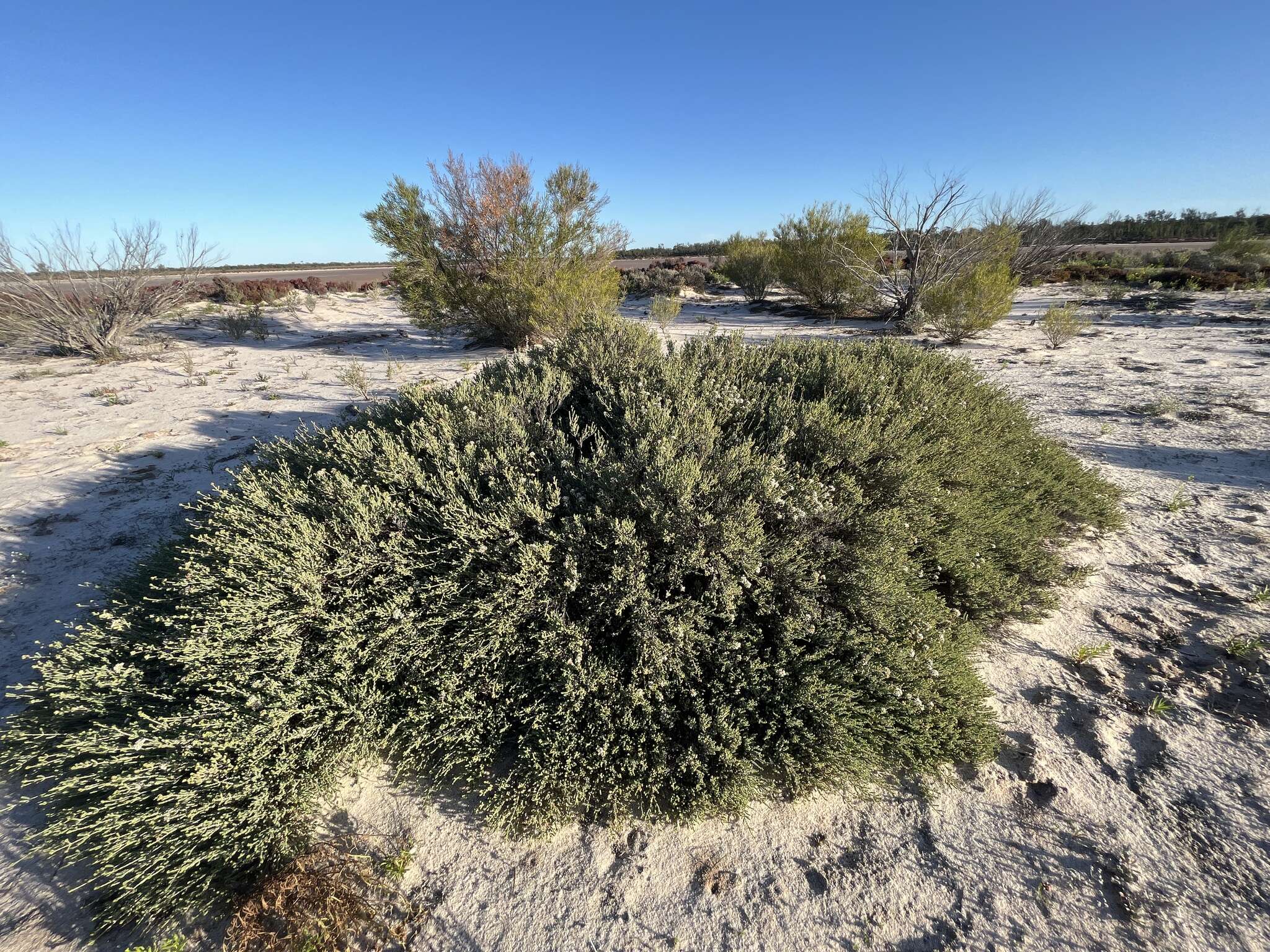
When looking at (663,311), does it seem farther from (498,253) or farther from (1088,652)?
(1088,652)

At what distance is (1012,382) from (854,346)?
15.4 feet

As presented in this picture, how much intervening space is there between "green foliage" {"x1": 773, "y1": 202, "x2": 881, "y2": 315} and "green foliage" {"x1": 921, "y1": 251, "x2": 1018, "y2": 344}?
2.05 metres

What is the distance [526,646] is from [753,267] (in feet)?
55.1

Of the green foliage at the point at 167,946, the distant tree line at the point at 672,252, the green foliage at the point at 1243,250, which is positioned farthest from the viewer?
the distant tree line at the point at 672,252

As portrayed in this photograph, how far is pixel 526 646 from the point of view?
2277 mm

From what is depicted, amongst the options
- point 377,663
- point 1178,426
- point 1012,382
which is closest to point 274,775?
point 377,663

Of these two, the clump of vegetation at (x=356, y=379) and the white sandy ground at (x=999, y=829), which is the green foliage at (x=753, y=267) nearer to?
the clump of vegetation at (x=356, y=379)

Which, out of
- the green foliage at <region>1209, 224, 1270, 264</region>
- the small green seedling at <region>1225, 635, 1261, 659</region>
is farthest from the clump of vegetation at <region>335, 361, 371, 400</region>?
the green foliage at <region>1209, 224, 1270, 264</region>

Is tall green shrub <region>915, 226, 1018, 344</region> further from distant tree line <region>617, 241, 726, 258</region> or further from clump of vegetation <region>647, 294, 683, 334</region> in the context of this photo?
distant tree line <region>617, 241, 726, 258</region>

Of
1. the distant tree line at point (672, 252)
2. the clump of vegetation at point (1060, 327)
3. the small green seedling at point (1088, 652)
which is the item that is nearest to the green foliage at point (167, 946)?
the small green seedling at point (1088, 652)

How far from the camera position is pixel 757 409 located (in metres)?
3.39

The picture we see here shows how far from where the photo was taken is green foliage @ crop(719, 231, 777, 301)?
53.1 feet

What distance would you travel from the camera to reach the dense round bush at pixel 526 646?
1934mm

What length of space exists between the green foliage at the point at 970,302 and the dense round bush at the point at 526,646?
9.29 meters
